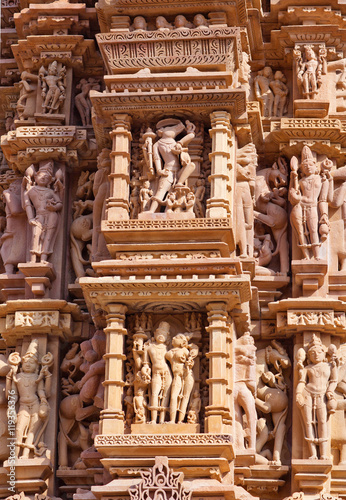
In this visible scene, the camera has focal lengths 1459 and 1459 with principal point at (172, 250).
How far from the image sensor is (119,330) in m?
14.0

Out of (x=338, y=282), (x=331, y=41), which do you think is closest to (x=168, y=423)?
(x=338, y=282)

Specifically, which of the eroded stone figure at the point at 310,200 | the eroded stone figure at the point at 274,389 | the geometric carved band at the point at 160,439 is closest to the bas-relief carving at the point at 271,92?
the eroded stone figure at the point at 310,200

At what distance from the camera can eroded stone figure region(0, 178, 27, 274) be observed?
618 inches

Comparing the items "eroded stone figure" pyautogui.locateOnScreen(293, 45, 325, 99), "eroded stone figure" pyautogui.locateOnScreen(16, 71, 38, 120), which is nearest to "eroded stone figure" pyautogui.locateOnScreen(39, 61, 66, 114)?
"eroded stone figure" pyautogui.locateOnScreen(16, 71, 38, 120)

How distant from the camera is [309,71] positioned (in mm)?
15789

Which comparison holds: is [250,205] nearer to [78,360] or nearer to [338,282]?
[338,282]

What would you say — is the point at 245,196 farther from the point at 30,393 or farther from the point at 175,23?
the point at 30,393

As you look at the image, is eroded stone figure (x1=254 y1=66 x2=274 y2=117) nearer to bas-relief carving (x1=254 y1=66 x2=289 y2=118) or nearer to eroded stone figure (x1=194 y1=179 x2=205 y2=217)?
bas-relief carving (x1=254 y1=66 x2=289 y2=118)

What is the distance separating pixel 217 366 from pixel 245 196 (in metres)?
2.27

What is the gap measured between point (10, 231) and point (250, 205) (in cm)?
265

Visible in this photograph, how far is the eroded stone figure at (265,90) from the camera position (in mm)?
16047

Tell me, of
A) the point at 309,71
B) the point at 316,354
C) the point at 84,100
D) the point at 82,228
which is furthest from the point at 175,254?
the point at 309,71

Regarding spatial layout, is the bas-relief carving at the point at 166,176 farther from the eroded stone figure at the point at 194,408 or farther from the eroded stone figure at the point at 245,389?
the eroded stone figure at the point at 194,408

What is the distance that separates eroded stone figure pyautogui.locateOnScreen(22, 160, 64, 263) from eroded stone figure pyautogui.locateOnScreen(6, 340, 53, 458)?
1036 mm
